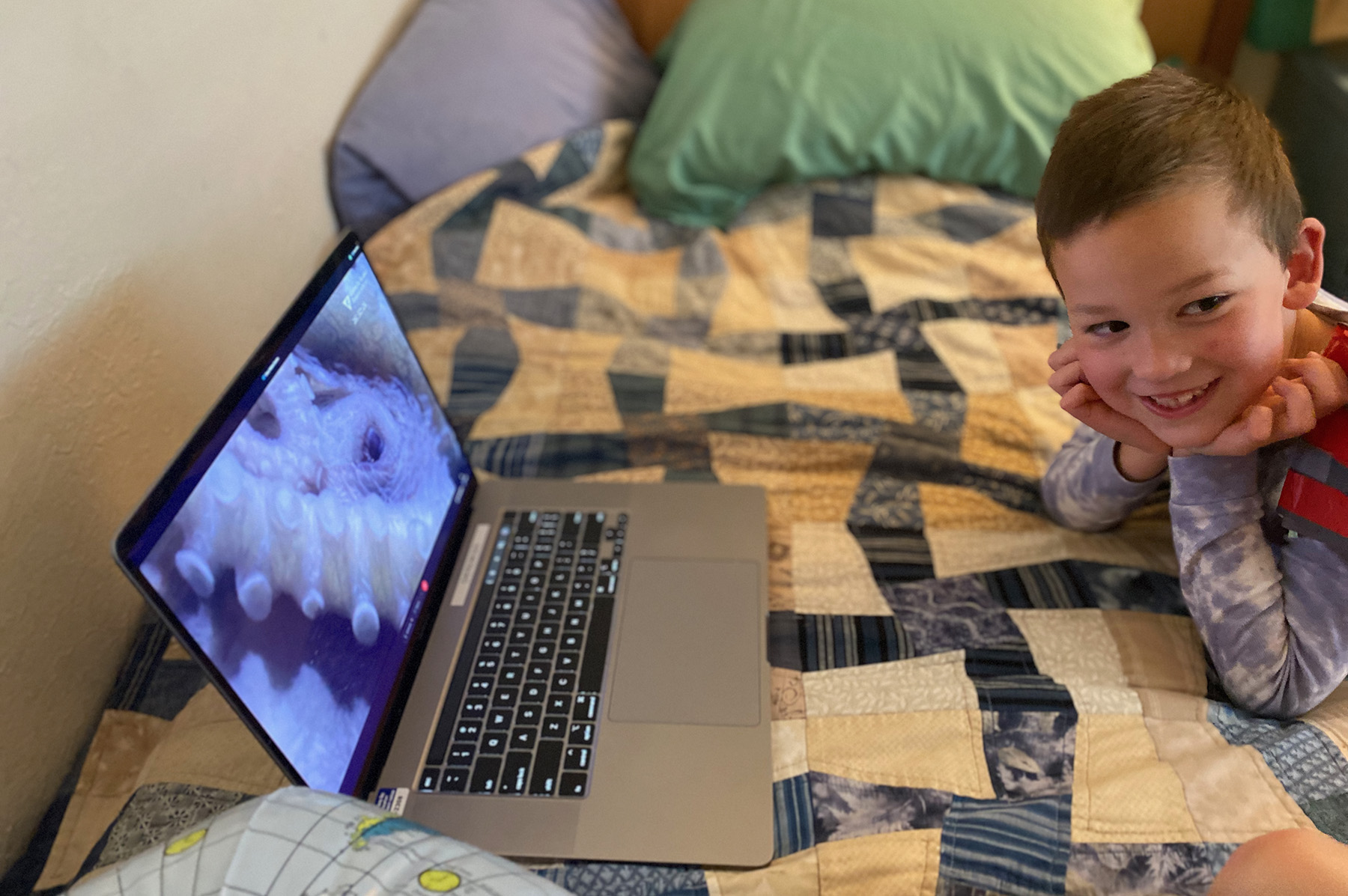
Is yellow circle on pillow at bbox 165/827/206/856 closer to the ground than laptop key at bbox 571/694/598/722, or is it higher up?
higher up

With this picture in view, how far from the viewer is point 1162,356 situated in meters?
0.67

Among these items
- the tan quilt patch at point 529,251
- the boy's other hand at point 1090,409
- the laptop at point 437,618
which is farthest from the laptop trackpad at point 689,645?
the tan quilt patch at point 529,251

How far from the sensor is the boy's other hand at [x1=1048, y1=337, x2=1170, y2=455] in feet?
2.58

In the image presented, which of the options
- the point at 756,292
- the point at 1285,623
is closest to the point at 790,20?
the point at 756,292

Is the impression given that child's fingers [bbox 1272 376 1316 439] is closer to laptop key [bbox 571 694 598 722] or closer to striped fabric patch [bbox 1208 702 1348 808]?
striped fabric patch [bbox 1208 702 1348 808]

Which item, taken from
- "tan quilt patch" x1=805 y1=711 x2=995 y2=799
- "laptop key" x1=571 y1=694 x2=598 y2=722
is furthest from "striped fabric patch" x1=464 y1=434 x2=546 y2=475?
"tan quilt patch" x1=805 y1=711 x2=995 y2=799

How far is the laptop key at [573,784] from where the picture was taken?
71cm

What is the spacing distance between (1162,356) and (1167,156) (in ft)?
0.45

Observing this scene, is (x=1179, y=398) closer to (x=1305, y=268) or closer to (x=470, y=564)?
(x=1305, y=268)

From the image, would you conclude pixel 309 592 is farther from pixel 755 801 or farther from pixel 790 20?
pixel 790 20

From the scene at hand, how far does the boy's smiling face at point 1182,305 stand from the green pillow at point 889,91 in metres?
0.76

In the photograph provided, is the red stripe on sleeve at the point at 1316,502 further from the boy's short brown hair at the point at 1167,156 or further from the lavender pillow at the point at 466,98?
the lavender pillow at the point at 466,98

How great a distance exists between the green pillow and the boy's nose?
81 cm

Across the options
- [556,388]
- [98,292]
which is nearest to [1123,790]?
[556,388]
